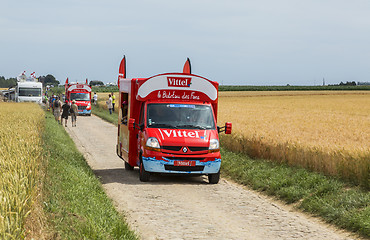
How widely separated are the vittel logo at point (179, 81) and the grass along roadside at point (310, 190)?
280cm

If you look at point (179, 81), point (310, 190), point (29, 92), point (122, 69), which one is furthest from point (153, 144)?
point (29, 92)

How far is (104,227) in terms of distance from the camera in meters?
7.79

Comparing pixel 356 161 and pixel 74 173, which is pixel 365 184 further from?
pixel 74 173

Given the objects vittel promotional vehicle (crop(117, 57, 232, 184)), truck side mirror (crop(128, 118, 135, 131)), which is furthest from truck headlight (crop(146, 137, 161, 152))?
truck side mirror (crop(128, 118, 135, 131))

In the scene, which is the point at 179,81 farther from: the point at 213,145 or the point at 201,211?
the point at 201,211

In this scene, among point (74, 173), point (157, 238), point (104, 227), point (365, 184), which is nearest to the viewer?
point (104, 227)

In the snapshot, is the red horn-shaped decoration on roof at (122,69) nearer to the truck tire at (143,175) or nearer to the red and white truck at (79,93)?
the truck tire at (143,175)

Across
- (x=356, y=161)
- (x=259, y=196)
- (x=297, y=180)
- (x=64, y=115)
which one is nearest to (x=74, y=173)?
(x=259, y=196)

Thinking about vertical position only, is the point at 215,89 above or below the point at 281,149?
above

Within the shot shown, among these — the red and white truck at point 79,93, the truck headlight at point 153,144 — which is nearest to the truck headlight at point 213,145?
the truck headlight at point 153,144

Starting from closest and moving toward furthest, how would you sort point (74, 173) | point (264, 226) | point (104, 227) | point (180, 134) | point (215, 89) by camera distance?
point (104, 227) < point (264, 226) < point (74, 173) < point (180, 134) < point (215, 89)

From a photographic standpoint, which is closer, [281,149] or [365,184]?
[365,184]

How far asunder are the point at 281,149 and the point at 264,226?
603 cm

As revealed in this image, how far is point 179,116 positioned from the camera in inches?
→ 547
